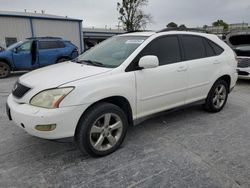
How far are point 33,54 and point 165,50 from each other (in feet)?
27.1

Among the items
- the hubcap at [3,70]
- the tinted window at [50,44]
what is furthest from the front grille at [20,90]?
the tinted window at [50,44]

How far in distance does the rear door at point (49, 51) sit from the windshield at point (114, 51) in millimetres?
7258

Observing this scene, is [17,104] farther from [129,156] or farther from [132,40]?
[132,40]

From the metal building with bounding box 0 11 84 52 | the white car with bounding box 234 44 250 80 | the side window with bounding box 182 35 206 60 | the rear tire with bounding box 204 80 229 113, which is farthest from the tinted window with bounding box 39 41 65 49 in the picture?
the metal building with bounding box 0 11 84 52

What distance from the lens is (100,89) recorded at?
267 cm

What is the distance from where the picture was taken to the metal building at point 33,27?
17.2 metres

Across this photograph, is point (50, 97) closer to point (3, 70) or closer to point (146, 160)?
point (146, 160)

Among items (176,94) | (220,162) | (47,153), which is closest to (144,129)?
(176,94)

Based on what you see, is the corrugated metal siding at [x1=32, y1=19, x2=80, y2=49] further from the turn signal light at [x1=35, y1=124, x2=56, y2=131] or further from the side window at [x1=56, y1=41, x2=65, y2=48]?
the turn signal light at [x1=35, y1=124, x2=56, y2=131]

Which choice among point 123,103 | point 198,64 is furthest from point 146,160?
point 198,64

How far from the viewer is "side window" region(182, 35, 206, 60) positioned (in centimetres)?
380

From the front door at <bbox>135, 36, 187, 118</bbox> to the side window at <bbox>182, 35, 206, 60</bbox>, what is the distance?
19cm

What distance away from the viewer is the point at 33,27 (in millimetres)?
18172

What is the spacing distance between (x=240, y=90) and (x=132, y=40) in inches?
183
